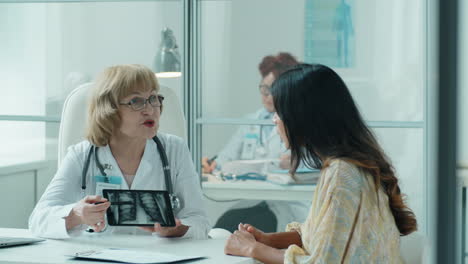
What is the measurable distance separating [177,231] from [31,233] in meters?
0.43

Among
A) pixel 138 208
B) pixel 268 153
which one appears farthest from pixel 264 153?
pixel 138 208

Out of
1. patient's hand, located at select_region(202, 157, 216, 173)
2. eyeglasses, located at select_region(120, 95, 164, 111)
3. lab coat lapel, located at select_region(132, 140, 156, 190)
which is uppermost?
eyeglasses, located at select_region(120, 95, 164, 111)

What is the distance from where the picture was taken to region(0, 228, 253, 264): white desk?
165cm

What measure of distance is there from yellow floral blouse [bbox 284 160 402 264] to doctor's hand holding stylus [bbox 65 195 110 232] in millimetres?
580

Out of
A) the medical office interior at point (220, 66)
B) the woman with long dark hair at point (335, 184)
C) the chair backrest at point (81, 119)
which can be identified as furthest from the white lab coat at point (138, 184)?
the medical office interior at point (220, 66)

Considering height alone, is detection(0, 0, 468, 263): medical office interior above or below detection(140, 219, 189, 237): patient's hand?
above

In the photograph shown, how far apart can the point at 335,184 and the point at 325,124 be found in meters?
0.20

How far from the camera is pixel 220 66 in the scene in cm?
387

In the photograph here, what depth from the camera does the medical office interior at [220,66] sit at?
11.9 feet

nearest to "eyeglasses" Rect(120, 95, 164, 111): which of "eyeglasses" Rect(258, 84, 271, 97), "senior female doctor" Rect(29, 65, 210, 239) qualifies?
"senior female doctor" Rect(29, 65, 210, 239)

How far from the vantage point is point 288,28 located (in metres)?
3.78

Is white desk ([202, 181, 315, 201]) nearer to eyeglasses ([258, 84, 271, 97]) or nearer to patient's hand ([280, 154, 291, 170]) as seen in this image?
patient's hand ([280, 154, 291, 170])

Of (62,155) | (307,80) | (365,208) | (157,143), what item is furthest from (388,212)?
(62,155)

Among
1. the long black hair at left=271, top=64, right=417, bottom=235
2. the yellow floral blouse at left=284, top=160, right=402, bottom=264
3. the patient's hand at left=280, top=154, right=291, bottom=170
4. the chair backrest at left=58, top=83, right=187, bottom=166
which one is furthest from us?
the patient's hand at left=280, top=154, right=291, bottom=170
